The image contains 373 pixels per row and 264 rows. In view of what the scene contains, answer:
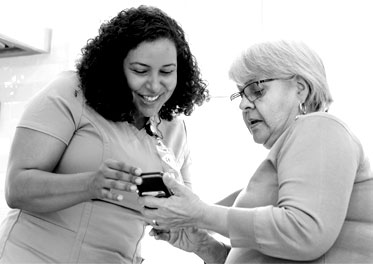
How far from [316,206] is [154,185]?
1.26 feet

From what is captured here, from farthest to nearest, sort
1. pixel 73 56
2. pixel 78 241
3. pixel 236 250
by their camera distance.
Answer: pixel 73 56 → pixel 78 241 → pixel 236 250

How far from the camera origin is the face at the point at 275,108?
128cm

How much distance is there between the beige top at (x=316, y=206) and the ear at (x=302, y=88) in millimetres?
146

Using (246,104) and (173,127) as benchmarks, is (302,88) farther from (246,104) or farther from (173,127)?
(173,127)

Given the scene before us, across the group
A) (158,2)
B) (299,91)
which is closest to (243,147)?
(158,2)

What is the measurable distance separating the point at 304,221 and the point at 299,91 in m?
0.40

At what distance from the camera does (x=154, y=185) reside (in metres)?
1.17

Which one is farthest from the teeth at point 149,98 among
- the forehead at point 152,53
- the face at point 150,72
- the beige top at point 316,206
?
the beige top at point 316,206

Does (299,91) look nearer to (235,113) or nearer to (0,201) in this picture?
(235,113)

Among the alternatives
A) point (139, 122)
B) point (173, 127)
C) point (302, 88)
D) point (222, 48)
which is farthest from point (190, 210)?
point (222, 48)

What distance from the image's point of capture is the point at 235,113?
2.48 m

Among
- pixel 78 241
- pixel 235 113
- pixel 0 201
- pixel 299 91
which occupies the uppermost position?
pixel 299 91

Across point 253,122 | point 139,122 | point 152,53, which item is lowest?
point 139,122

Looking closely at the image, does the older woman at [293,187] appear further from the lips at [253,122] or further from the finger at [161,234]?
the finger at [161,234]
